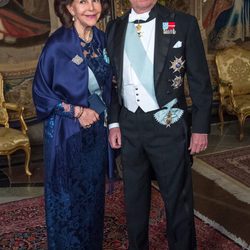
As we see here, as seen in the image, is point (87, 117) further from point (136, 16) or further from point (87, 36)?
point (136, 16)

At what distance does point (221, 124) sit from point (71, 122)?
3588 mm

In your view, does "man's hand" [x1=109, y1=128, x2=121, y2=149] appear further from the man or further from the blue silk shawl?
the blue silk shawl

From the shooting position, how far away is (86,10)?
2180 millimetres

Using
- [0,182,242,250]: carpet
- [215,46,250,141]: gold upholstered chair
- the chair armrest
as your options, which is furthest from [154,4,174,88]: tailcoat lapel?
[215,46,250,141]: gold upholstered chair

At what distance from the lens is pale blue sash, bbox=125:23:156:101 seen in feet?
7.42

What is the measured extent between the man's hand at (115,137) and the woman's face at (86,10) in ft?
1.81

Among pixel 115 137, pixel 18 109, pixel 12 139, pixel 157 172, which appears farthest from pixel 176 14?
pixel 18 109

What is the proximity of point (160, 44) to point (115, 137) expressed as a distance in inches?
21.1

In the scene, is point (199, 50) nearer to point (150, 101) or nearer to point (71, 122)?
point (150, 101)

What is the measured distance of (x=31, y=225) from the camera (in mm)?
3436

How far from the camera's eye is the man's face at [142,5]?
7.06ft

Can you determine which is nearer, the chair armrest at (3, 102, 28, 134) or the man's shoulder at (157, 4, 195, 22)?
the man's shoulder at (157, 4, 195, 22)

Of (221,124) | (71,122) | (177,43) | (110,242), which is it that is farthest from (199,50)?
(221,124)

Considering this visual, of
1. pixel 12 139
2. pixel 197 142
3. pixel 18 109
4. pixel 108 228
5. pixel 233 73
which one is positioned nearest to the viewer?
pixel 197 142
